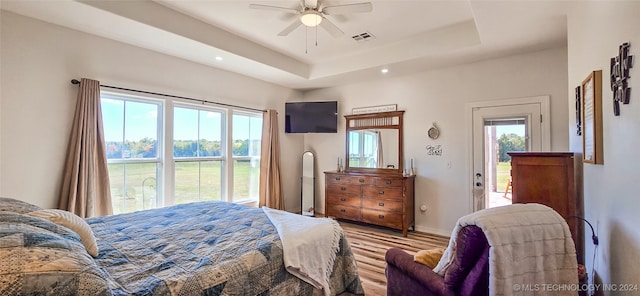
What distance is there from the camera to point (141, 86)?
3293 millimetres

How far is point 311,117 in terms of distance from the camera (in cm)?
503

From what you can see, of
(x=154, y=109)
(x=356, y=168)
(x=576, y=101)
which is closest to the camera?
(x=576, y=101)

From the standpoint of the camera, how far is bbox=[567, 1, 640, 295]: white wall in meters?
1.18

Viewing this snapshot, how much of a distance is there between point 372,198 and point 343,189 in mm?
518

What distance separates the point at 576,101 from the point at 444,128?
1930 millimetres

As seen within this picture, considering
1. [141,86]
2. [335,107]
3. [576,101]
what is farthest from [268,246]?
[335,107]

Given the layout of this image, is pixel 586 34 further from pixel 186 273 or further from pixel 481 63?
pixel 186 273

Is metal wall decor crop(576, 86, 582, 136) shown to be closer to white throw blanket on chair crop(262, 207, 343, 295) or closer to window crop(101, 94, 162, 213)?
white throw blanket on chair crop(262, 207, 343, 295)

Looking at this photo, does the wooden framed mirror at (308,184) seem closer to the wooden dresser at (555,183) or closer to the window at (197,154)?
the window at (197,154)

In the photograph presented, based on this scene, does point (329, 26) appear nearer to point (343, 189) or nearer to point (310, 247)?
point (310, 247)

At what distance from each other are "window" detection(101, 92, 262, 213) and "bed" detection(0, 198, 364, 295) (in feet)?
3.66

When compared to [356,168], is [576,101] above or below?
above

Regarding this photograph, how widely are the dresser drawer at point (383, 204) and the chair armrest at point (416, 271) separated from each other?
2172 mm

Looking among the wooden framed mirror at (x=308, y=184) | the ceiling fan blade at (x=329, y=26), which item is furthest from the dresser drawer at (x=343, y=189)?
the ceiling fan blade at (x=329, y=26)
